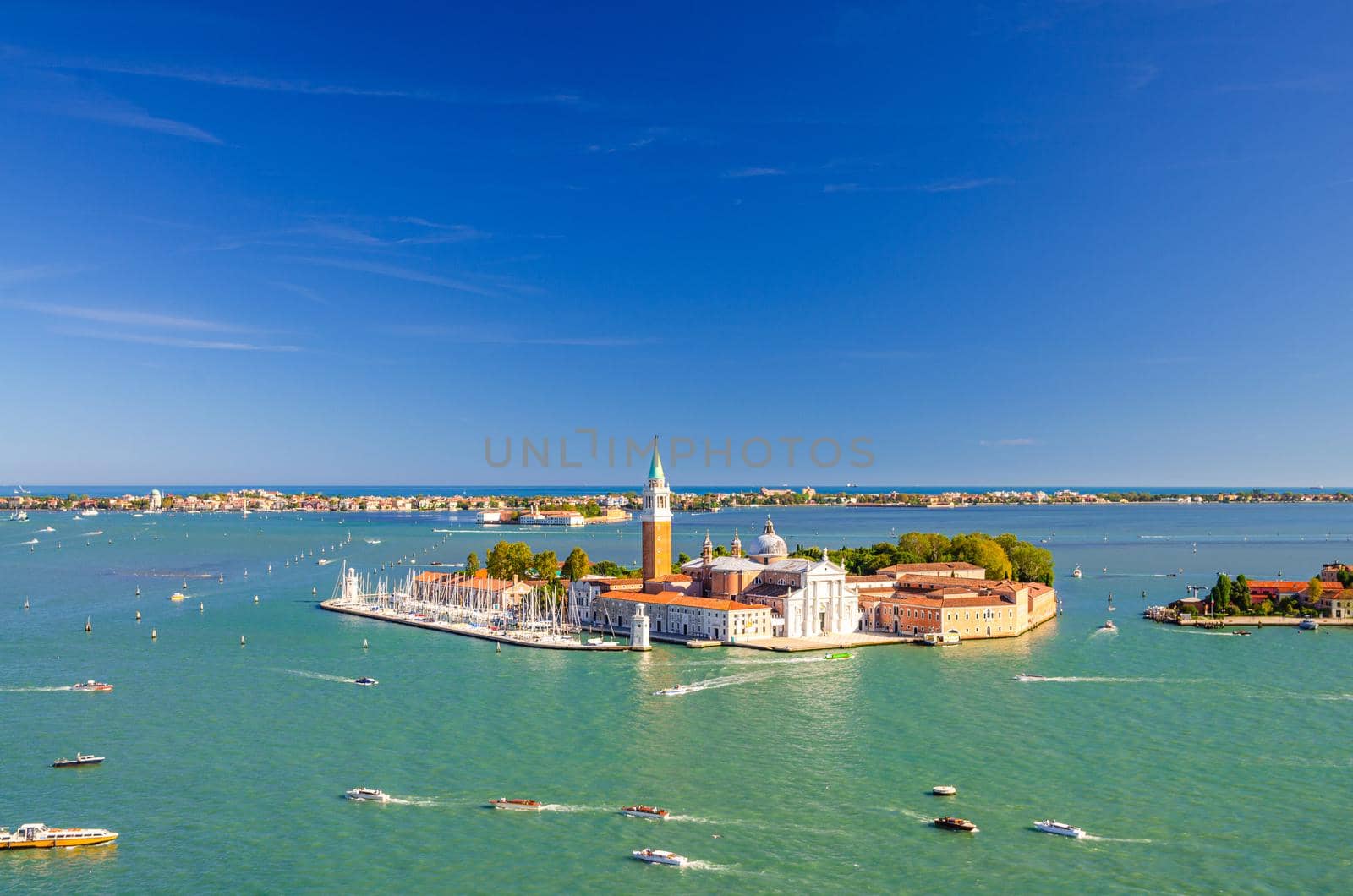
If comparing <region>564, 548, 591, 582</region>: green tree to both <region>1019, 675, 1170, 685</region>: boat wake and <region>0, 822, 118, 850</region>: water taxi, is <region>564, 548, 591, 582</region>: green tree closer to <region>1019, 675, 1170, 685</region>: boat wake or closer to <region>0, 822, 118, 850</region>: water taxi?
<region>1019, 675, 1170, 685</region>: boat wake

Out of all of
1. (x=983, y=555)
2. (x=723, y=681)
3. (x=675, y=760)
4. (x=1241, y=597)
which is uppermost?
(x=983, y=555)

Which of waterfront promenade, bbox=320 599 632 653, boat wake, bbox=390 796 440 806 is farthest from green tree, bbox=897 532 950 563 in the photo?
boat wake, bbox=390 796 440 806

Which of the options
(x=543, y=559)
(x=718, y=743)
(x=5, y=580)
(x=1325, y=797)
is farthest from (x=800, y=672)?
(x=5, y=580)

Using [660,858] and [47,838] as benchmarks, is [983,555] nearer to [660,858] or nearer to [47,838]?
[660,858]

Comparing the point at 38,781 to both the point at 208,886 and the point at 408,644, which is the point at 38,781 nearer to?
the point at 208,886

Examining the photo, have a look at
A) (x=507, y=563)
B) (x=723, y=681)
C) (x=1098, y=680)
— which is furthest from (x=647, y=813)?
(x=507, y=563)

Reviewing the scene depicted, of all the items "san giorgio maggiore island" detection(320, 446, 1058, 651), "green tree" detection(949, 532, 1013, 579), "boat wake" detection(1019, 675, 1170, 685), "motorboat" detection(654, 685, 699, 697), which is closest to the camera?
"motorboat" detection(654, 685, 699, 697)
